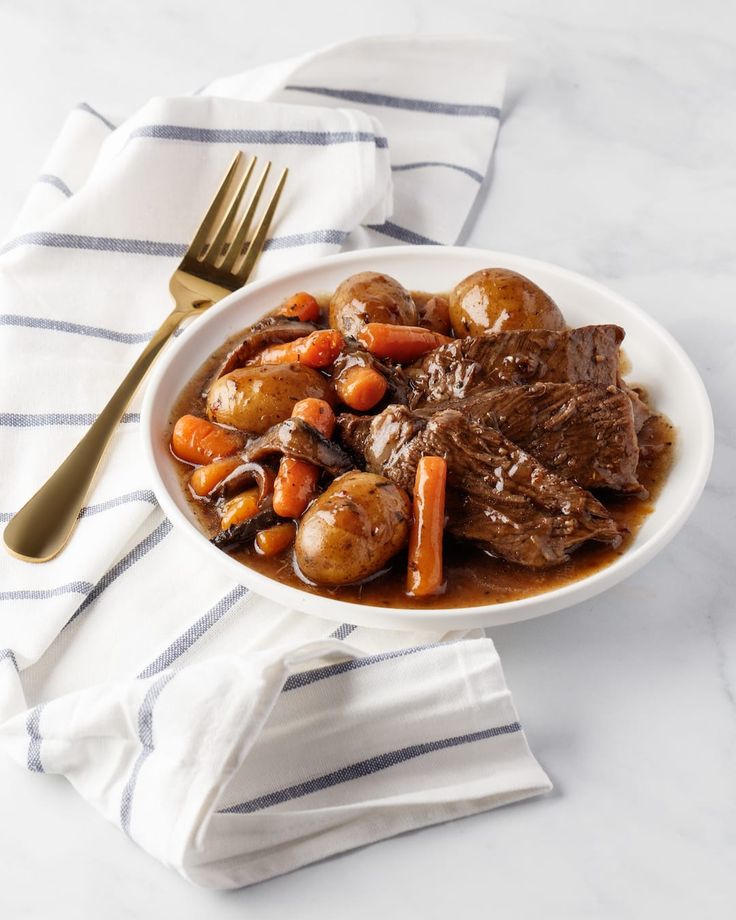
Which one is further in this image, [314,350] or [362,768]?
[314,350]

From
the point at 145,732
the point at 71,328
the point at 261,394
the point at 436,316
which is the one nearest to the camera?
the point at 145,732

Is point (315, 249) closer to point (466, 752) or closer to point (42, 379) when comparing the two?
point (42, 379)

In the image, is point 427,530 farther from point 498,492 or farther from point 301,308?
point 301,308

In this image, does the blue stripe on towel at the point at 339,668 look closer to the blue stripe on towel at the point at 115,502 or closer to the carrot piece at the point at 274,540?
the carrot piece at the point at 274,540

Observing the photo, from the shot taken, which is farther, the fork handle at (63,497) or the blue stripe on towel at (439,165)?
the blue stripe on towel at (439,165)

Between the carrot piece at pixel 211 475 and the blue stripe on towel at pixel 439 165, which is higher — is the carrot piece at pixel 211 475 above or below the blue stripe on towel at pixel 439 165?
below

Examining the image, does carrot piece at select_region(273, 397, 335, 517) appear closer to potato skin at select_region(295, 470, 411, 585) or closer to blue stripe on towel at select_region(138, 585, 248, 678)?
potato skin at select_region(295, 470, 411, 585)

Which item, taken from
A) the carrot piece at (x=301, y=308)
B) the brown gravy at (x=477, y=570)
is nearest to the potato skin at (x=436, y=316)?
the carrot piece at (x=301, y=308)

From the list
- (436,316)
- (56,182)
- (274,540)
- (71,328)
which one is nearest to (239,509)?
(274,540)
